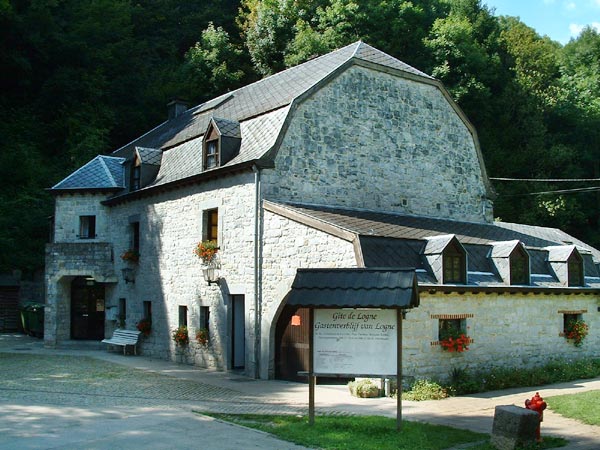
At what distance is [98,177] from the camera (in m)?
25.6

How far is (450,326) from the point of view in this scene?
15203mm

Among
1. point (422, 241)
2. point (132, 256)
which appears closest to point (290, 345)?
point (422, 241)

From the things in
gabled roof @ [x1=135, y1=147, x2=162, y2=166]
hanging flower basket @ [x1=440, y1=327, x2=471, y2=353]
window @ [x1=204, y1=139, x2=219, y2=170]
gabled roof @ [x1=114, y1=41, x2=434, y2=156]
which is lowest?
hanging flower basket @ [x1=440, y1=327, x2=471, y2=353]

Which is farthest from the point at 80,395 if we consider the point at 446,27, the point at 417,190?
the point at 446,27

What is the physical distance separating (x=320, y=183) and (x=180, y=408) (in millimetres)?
8292

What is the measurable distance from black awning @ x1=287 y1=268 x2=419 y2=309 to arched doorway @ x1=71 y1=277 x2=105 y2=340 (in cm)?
1740

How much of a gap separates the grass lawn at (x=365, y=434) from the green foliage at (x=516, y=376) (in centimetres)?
430

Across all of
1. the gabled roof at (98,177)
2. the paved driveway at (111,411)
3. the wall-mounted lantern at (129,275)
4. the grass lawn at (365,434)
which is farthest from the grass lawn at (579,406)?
the gabled roof at (98,177)

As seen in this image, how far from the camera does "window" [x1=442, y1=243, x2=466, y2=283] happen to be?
49.5 ft

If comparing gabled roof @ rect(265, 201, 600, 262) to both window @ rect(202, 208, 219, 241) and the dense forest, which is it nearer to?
window @ rect(202, 208, 219, 241)

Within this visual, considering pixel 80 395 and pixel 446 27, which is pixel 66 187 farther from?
pixel 446 27

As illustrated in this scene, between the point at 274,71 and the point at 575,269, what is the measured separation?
24.7 m

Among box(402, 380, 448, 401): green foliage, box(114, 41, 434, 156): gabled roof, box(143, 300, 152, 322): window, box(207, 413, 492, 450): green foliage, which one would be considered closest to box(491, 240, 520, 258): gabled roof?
box(402, 380, 448, 401): green foliage

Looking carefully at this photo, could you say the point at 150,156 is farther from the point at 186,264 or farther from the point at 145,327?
the point at 145,327
